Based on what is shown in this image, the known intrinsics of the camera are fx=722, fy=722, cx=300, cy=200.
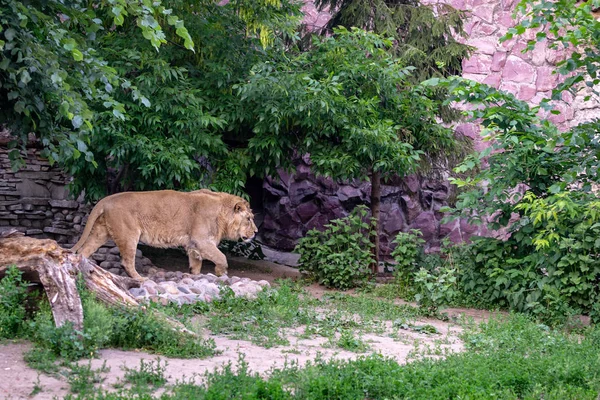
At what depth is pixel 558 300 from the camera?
9.34 metres

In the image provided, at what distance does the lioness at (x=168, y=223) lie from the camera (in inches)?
419

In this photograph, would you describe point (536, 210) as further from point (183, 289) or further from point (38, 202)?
point (38, 202)

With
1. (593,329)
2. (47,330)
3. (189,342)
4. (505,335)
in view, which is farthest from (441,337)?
(47,330)

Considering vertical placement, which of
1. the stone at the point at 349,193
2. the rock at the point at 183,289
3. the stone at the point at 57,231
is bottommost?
the stone at the point at 57,231

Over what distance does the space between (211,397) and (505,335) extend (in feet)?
13.0

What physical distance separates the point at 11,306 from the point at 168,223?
172 inches

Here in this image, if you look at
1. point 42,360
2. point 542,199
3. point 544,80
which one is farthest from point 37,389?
point 544,80

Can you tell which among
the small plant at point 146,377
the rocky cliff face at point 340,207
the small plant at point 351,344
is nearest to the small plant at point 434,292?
the small plant at point 351,344

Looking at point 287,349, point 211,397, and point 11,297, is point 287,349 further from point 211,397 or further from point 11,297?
point 11,297

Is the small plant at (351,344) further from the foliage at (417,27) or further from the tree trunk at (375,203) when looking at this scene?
the foliage at (417,27)

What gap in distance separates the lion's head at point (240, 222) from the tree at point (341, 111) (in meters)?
1.13

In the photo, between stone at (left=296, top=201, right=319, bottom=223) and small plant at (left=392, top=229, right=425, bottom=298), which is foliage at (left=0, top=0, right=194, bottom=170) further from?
stone at (left=296, top=201, right=319, bottom=223)

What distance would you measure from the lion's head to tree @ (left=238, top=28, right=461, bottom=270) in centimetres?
113

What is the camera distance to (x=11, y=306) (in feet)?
22.3
